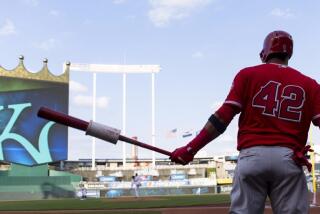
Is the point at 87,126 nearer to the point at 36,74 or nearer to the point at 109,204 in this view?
the point at 109,204

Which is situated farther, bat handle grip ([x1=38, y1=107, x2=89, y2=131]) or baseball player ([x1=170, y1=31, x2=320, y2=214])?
bat handle grip ([x1=38, y1=107, x2=89, y2=131])

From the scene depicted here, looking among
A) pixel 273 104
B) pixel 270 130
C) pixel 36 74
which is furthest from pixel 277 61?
pixel 36 74

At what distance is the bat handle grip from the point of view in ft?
10.4

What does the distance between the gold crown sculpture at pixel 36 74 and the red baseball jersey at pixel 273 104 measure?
41.6 meters

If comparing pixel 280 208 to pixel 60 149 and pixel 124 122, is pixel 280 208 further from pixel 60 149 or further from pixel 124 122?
pixel 124 122

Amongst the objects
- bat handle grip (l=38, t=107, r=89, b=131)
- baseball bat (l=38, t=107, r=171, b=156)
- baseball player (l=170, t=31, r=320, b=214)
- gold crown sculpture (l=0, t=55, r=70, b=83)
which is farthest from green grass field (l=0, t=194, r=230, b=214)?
gold crown sculpture (l=0, t=55, r=70, b=83)

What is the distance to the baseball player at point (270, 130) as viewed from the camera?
9.75 ft

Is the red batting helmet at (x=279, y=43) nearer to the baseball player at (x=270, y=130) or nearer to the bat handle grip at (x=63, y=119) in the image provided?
the baseball player at (x=270, y=130)

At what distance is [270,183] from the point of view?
3006mm

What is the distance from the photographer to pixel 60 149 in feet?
145

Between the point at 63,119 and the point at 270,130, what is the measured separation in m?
1.27

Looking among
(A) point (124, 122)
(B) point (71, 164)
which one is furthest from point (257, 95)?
(B) point (71, 164)

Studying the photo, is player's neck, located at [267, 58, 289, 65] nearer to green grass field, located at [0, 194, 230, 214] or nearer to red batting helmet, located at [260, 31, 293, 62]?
red batting helmet, located at [260, 31, 293, 62]

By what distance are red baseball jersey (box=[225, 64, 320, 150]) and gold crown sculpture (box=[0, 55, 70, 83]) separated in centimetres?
4156
